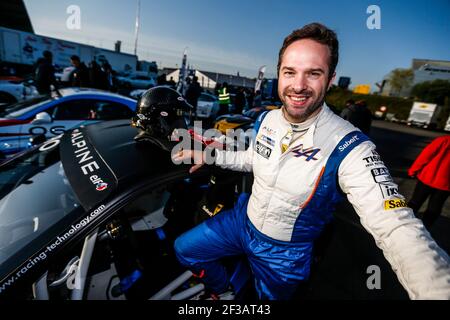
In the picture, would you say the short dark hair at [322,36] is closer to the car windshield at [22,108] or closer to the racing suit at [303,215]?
the racing suit at [303,215]

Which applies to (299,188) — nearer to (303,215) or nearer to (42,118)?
(303,215)

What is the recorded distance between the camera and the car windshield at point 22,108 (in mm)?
3596

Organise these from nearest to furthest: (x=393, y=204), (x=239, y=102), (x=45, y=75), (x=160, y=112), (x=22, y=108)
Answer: (x=393, y=204) → (x=160, y=112) → (x=22, y=108) → (x=45, y=75) → (x=239, y=102)

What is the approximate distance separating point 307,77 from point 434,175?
3004 millimetres

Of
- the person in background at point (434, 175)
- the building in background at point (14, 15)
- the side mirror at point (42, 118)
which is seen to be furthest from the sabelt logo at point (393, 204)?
the building in background at point (14, 15)

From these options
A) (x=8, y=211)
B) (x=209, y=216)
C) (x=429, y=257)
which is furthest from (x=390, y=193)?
(x=8, y=211)

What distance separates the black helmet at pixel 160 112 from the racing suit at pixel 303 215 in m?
0.64

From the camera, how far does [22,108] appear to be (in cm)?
374

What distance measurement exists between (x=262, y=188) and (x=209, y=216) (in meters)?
0.54

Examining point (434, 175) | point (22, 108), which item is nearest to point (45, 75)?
point (22, 108)

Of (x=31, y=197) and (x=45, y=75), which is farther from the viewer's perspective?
(x=45, y=75)

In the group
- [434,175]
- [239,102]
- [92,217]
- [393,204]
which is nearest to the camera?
[393,204]
